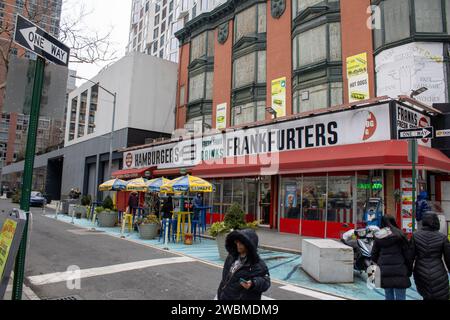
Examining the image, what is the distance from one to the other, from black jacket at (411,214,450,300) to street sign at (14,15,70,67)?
5.85 m

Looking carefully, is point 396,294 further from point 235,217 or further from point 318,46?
point 318,46

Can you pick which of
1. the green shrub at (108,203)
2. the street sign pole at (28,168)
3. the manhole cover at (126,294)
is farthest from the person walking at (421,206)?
the green shrub at (108,203)

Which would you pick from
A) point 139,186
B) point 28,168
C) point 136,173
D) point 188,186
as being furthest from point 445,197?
point 136,173

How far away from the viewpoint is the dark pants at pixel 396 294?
5.31m

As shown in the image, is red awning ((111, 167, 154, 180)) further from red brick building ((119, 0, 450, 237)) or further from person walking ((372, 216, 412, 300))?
person walking ((372, 216, 412, 300))

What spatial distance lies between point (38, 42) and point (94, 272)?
213 inches

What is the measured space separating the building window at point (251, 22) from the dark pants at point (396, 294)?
18.2 metres

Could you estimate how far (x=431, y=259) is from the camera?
4.94m

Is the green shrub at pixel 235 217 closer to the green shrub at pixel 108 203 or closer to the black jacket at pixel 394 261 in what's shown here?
the black jacket at pixel 394 261

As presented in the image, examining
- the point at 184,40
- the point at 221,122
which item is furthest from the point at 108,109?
the point at 221,122

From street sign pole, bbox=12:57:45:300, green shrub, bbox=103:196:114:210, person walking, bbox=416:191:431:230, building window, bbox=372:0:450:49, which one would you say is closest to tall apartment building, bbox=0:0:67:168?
street sign pole, bbox=12:57:45:300

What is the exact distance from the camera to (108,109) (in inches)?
1335

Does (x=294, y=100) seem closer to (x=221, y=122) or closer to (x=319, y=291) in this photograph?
(x=221, y=122)

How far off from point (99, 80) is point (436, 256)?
36.8 m
